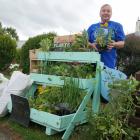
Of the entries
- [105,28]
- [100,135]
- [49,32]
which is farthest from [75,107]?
[49,32]

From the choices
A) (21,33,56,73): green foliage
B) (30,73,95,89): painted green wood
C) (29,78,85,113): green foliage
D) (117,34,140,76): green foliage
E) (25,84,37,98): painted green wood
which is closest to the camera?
(30,73,95,89): painted green wood

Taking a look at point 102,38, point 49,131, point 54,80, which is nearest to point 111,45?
point 102,38

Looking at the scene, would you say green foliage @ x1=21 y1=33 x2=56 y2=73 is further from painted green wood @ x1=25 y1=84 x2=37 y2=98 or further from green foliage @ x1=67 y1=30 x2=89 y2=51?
green foliage @ x1=67 y1=30 x2=89 y2=51

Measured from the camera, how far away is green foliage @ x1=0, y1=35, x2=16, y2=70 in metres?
13.2

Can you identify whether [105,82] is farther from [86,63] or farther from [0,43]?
[0,43]

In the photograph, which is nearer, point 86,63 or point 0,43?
point 86,63

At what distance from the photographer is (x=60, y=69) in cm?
475

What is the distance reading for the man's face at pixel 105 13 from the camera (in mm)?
4879

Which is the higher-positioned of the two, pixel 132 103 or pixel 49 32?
pixel 49 32

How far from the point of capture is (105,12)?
16.0 feet

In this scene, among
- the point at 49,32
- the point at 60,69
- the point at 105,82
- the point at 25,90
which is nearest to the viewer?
the point at 105,82

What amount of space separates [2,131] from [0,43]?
8.85 meters

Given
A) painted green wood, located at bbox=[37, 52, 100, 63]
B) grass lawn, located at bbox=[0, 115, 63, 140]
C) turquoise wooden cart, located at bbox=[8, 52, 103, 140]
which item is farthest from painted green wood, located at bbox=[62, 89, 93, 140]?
painted green wood, located at bbox=[37, 52, 100, 63]

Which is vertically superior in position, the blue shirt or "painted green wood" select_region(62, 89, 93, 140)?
the blue shirt
